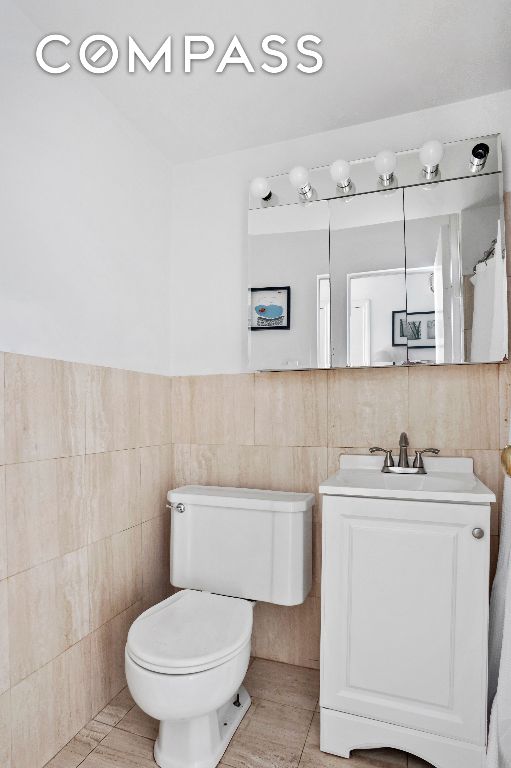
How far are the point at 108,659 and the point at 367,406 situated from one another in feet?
4.54

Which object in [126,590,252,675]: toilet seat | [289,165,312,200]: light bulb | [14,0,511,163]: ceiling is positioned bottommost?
[126,590,252,675]: toilet seat

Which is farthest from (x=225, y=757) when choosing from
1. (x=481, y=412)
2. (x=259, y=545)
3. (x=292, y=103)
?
(x=292, y=103)

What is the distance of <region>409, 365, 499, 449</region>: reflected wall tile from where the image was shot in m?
1.79

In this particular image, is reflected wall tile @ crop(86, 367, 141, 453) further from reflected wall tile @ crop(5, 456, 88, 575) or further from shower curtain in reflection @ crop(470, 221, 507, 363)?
shower curtain in reflection @ crop(470, 221, 507, 363)

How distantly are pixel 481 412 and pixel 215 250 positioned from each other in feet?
4.44

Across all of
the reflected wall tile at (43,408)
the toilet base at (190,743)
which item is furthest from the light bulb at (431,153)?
the toilet base at (190,743)

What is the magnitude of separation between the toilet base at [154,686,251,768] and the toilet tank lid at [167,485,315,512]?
682 millimetres

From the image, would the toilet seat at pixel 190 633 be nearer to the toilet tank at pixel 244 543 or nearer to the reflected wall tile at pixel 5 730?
the toilet tank at pixel 244 543

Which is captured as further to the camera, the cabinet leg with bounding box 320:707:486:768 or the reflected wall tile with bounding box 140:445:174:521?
the reflected wall tile with bounding box 140:445:174:521

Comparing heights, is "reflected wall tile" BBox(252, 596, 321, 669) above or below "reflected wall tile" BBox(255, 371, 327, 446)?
below

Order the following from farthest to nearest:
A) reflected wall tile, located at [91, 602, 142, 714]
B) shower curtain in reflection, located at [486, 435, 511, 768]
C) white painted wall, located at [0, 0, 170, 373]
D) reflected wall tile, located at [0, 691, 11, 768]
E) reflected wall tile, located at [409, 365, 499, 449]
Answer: reflected wall tile, located at [409, 365, 499, 449], reflected wall tile, located at [91, 602, 142, 714], white painted wall, located at [0, 0, 170, 373], reflected wall tile, located at [0, 691, 11, 768], shower curtain in reflection, located at [486, 435, 511, 768]

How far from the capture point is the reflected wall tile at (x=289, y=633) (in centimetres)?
201

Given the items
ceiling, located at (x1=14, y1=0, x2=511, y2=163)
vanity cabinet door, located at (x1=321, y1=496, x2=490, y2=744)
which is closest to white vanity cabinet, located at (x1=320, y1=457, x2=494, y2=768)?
vanity cabinet door, located at (x1=321, y1=496, x2=490, y2=744)

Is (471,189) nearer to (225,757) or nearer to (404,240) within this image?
(404,240)
